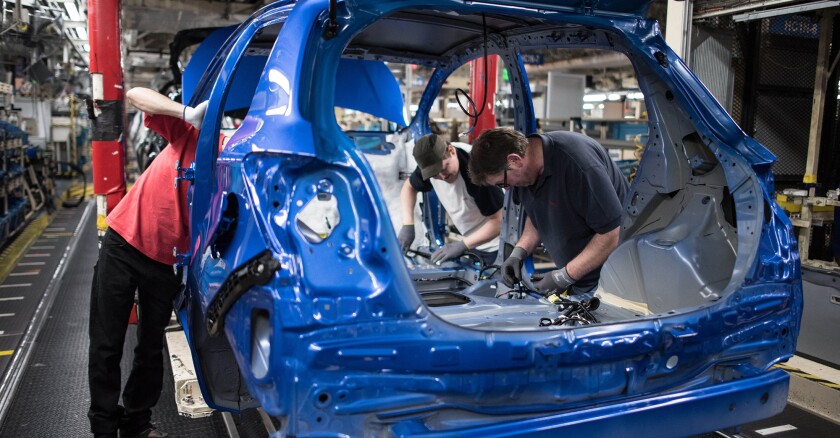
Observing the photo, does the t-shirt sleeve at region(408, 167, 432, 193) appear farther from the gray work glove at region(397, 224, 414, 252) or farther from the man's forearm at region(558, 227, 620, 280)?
the man's forearm at region(558, 227, 620, 280)

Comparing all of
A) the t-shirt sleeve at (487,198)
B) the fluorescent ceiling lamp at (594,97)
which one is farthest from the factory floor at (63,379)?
the fluorescent ceiling lamp at (594,97)

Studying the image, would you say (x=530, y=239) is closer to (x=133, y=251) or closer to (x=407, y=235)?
(x=407, y=235)

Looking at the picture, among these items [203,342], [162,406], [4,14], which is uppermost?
[4,14]

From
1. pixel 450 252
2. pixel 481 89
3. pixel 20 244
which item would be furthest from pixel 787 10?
pixel 20 244

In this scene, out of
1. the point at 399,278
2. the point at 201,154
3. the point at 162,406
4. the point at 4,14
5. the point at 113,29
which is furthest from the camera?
the point at 4,14

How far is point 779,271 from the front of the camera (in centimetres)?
235

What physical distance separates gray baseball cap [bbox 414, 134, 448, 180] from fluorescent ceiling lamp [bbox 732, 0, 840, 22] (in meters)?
2.13

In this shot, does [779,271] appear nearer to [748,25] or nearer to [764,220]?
[764,220]

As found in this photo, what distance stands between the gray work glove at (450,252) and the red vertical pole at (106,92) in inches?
92.0

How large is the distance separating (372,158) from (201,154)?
2.86m

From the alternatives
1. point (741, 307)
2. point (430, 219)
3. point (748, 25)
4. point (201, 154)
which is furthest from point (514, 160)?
point (748, 25)

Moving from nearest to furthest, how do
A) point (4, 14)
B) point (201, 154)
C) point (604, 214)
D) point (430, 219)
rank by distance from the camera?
1. point (201, 154)
2. point (604, 214)
3. point (430, 219)
4. point (4, 14)

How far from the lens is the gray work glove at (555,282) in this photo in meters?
3.04

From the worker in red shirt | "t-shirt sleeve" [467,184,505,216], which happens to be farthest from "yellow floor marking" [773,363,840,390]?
the worker in red shirt
